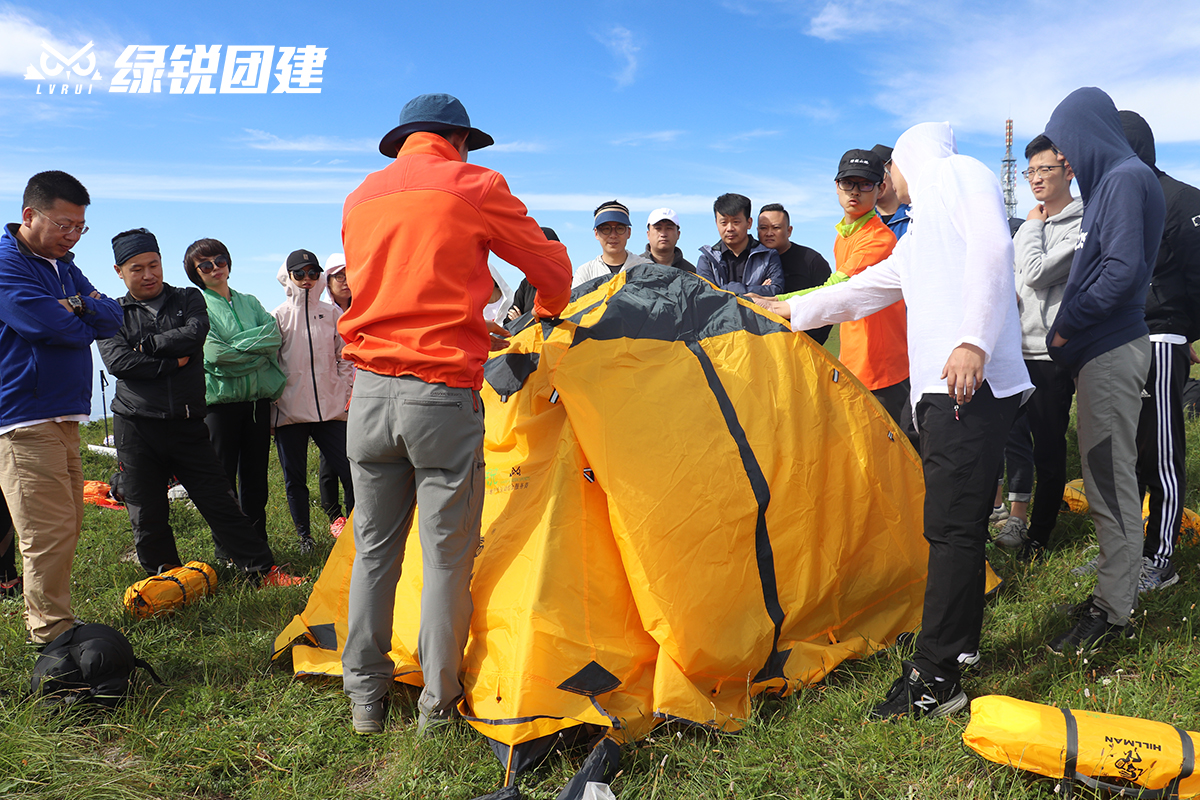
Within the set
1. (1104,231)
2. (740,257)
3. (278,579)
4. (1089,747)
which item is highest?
(740,257)

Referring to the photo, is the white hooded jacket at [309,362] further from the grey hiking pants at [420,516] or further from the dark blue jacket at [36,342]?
the grey hiking pants at [420,516]

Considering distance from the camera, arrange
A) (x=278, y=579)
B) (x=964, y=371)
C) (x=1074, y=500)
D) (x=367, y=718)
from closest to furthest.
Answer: (x=964, y=371)
(x=367, y=718)
(x=278, y=579)
(x=1074, y=500)

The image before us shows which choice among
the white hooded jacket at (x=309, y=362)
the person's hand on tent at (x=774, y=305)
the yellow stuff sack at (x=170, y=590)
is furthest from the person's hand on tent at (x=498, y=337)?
the yellow stuff sack at (x=170, y=590)

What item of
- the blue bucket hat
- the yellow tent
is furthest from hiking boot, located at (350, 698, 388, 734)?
the blue bucket hat

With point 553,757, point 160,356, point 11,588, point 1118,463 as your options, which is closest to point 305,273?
point 160,356

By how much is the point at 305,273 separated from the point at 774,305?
358cm

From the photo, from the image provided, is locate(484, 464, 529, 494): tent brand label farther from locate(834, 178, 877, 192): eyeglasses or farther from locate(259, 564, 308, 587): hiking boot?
locate(834, 178, 877, 192): eyeglasses

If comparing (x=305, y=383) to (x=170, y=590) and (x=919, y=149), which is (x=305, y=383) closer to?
(x=170, y=590)

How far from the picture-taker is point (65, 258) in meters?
3.85

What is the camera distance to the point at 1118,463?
3.21 metres

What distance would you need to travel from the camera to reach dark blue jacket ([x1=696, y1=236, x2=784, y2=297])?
216 inches

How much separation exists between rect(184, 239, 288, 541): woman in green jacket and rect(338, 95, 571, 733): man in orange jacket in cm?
247

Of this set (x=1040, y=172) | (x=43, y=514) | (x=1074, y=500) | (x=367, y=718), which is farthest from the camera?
(x=1074, y=500)

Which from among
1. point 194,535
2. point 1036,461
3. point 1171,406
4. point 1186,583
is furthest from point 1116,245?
point 194,535
